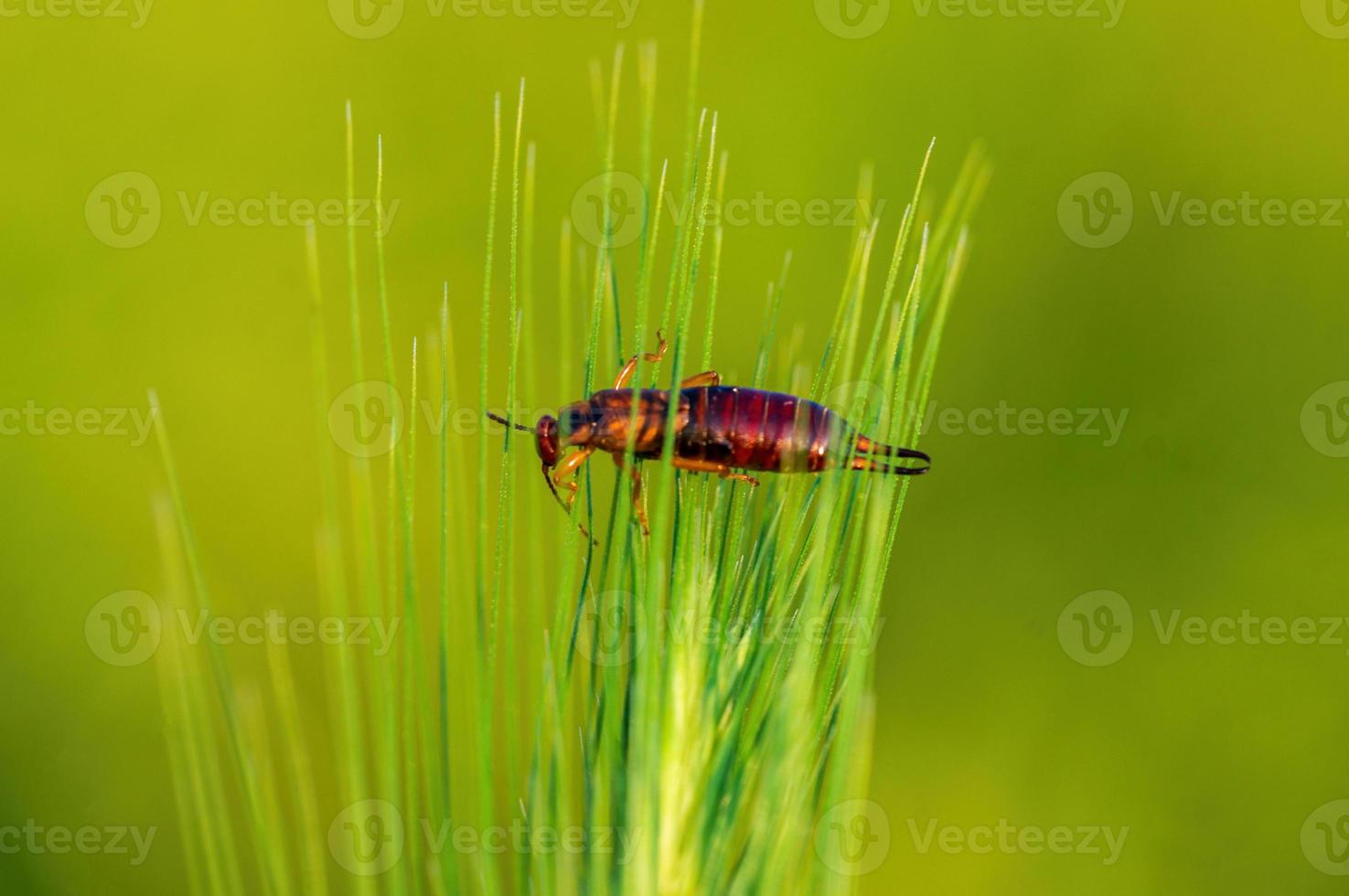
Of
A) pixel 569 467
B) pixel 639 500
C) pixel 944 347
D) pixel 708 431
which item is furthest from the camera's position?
pixel 944 347

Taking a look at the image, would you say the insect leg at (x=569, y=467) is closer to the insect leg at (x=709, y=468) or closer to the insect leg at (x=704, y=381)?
the insect leg at (x=704, y=381)

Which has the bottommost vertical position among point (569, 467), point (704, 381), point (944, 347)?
point (569, 467)

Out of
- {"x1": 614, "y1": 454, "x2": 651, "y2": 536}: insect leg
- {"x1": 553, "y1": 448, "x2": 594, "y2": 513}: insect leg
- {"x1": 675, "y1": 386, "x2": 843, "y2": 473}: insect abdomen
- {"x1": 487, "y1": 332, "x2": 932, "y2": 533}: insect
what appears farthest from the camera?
{"x1": 553, "y1": 448, "x2": 594, "y2": 513}: insect leg

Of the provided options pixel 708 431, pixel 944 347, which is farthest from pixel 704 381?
pixel 944 347

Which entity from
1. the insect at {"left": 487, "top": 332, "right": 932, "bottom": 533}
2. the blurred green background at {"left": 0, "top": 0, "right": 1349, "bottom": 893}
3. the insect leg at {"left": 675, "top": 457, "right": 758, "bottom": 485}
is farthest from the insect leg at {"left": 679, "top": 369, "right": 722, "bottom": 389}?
the blurred green background at {"left": 0, "top": 0, "right": 1349, "bottom": 893}

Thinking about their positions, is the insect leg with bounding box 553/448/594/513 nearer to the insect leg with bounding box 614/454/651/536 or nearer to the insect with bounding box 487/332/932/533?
the insect with bounding box 487/332/932/533

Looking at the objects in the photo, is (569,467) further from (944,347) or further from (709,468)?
(944,347)
